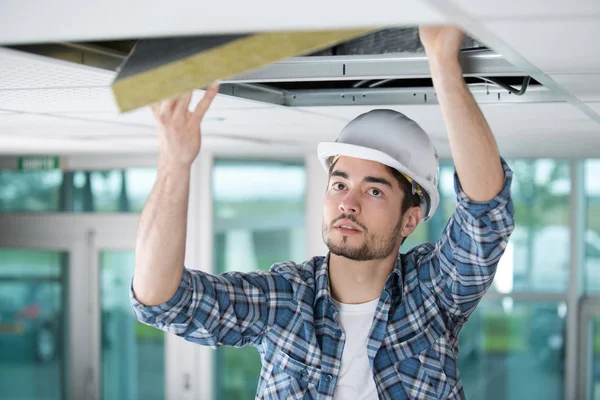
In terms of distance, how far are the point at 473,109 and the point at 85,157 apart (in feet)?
15.5

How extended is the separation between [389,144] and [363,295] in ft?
1.38

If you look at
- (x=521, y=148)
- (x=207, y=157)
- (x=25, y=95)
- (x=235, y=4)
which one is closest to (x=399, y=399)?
(x=25, y=95)

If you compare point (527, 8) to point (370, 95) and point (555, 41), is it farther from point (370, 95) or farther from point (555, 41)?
point (370, 95)

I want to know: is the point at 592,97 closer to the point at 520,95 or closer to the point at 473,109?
the point at 520,95

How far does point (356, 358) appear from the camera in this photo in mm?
2111

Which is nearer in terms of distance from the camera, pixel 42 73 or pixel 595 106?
pixel 42 73

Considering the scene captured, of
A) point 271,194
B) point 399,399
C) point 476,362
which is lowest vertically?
point 476,362

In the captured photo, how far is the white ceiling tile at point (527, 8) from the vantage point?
3.04 feet

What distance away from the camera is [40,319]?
6.11 m

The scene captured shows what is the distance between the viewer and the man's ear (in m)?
2.29

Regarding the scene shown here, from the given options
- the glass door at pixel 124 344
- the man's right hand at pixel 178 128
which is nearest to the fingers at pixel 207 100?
the man's right hand at pixel 178 128

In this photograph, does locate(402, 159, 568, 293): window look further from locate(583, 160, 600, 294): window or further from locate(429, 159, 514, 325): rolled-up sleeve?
locate(429, 159, 514, 325): rolled-up sleeve

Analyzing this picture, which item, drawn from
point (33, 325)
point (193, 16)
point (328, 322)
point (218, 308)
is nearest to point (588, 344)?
point (33, 325)

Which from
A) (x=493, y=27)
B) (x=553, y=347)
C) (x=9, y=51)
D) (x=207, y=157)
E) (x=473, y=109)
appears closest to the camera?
(x=493, y=27)
